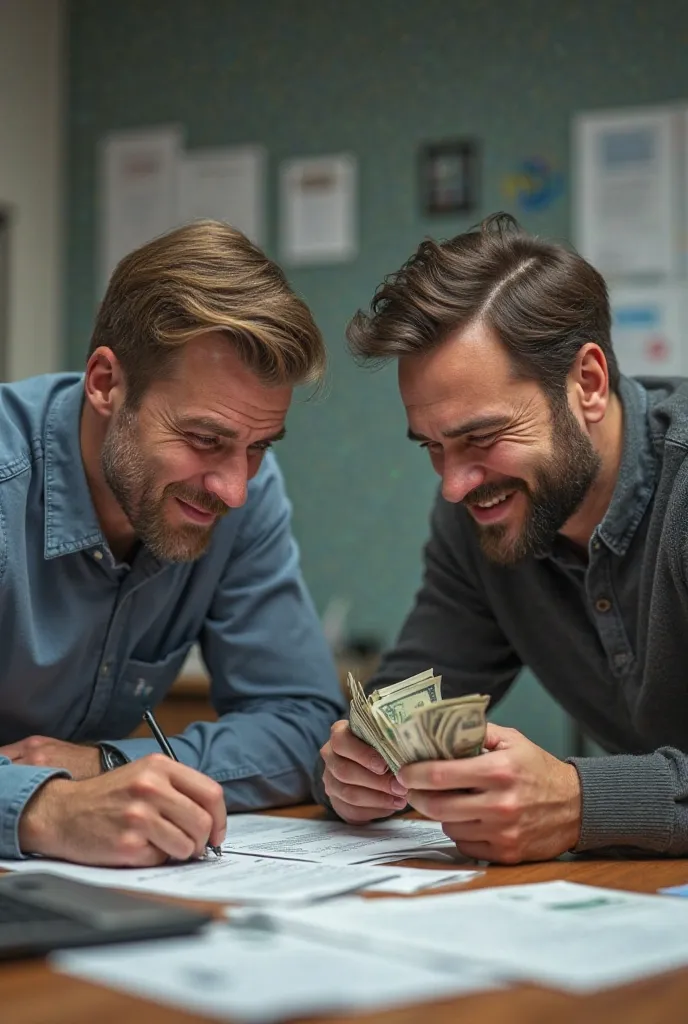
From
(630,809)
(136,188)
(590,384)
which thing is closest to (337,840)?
(630,809)

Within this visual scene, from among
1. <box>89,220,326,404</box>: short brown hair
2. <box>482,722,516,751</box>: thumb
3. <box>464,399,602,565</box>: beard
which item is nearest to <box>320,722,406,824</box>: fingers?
<box>482,722,516,751</box>: thumb

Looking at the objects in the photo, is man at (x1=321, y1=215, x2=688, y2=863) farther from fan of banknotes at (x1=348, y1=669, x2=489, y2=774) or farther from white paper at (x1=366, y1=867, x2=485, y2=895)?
white paper at (x1=366, y1=867, x2=485, y2=895)

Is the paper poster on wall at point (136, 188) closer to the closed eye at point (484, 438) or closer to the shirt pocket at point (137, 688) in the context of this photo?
the shirt pocket at point (137, 688)

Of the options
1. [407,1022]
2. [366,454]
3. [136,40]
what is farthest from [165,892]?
[136,40]

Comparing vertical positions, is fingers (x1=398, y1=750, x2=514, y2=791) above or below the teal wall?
below

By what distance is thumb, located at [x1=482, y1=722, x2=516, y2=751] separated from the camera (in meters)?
1.33

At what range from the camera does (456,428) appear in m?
1.64

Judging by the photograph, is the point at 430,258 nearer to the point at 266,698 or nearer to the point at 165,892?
the point at 266,698

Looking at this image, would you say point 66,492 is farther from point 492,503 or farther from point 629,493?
point 629,493

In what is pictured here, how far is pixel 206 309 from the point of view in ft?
5.47

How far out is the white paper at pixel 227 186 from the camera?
4012 millimetres

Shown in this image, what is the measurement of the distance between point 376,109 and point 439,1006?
11.3 ft

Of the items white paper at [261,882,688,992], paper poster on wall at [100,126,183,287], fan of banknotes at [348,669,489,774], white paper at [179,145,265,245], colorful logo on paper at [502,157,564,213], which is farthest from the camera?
paper poster on wall at [100,126,183,287]

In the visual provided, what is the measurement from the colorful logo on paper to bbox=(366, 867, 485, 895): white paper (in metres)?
2.77
